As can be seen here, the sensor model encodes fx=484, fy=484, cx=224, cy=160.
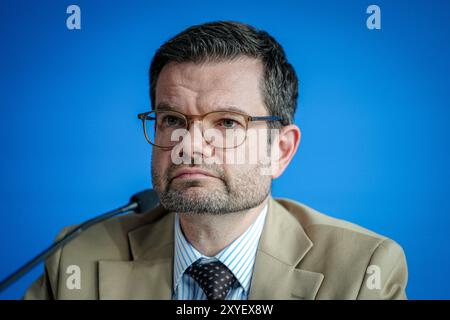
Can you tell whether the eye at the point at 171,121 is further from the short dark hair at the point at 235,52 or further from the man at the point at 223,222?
the short dark hair at the point at 235,52

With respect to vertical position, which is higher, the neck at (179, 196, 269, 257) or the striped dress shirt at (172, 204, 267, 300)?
the neck at (179, 196, 269, 257)

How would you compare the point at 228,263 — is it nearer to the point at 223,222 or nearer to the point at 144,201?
the point at 223,222

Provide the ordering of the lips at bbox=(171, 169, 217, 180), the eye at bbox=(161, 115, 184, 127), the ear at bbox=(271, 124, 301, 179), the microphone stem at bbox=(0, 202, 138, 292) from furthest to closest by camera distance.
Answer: the ear at bbox=(271, 124, 301, 179), the eye at bbox=(161, 115, 184, 127), the lips at bbox=(171, 169, 217, 180), the microphone stem at bbox=(0, 202, 138, 292)

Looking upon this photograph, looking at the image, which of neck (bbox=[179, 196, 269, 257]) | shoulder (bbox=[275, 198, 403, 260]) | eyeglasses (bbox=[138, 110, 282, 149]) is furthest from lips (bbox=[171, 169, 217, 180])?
shoulder (bbox=[275, 198, 403, 260])

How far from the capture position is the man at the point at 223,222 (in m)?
1.91

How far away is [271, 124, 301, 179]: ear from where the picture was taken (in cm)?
218

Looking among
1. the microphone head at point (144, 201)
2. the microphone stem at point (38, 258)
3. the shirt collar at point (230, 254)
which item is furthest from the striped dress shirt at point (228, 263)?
the microphone stem at point (38, 258)

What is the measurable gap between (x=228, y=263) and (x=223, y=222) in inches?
6.8

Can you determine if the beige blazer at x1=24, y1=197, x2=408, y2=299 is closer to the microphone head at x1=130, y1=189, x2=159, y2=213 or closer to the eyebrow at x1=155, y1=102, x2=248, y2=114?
the microphone head at x1=130, y1=189, x2=159, y2=213

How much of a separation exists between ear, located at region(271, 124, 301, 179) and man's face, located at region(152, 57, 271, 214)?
0.43ft

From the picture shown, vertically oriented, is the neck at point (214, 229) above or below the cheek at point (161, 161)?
below

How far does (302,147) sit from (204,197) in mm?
1093
